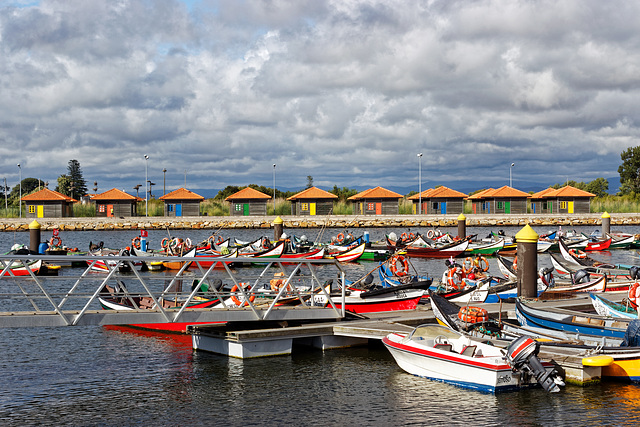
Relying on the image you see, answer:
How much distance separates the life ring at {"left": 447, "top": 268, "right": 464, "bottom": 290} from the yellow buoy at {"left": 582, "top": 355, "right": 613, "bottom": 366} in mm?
8782

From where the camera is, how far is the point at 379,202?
3519 inches

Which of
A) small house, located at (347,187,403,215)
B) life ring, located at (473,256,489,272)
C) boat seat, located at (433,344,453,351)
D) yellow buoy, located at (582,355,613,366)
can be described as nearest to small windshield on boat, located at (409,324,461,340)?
boat seat, located at (433,344,453,351)

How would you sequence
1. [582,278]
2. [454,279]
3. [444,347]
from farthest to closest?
[582,278] < [454,279] < [444,347]

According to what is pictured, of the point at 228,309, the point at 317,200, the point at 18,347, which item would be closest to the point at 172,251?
the point at 18,347

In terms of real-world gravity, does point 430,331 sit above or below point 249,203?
below

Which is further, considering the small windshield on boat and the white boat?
the small windshield on boat

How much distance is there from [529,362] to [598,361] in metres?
1.64

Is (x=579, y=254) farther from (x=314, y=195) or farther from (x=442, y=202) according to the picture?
(x=314, y=195)

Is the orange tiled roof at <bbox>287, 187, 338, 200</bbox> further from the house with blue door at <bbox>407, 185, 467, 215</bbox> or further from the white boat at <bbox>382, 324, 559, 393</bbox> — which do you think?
the white boat at <bbox>382, 324, 559, 393</bbox>

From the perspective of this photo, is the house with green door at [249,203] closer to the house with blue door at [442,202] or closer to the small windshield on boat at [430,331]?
the house with blue door at [442,202]

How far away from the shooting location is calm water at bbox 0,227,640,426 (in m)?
12.6

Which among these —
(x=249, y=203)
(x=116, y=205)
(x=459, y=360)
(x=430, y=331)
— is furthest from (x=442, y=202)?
(x=459, y=360)

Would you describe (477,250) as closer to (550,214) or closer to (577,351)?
(577,351)

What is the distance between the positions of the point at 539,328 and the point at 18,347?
15.2m
